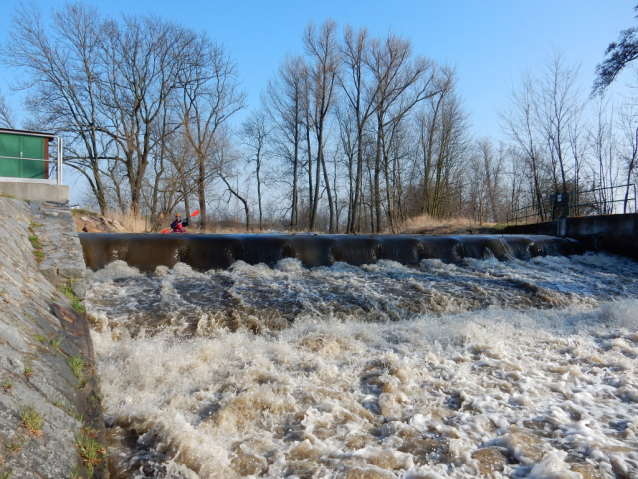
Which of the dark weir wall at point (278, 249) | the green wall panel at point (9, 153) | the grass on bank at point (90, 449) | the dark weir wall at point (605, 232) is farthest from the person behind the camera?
the dark weir wall at point (605, 232)

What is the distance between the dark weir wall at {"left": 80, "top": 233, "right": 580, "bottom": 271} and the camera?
8.69 meters

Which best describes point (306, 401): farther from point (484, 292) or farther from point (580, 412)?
point (484, 292)

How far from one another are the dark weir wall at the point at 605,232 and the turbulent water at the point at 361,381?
630 centimetres

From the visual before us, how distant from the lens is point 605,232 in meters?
12.8

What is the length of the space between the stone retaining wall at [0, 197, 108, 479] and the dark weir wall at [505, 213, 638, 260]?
1392 cm

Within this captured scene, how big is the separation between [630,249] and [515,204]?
2348 centimetres

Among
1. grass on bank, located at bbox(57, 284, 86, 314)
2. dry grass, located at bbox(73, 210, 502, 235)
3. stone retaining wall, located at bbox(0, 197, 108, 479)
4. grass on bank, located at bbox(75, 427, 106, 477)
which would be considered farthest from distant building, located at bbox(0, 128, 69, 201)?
grass on bank, located at bbox(75, 427, 106, 477)

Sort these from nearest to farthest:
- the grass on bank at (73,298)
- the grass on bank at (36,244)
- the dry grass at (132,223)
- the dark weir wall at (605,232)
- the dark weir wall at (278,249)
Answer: the grass on bank at (73,298) → the grass on bank at (36,244) → the dark weir wall at (278,249) → the dark weir wall at (605,232) → the dry grass at (132,223)

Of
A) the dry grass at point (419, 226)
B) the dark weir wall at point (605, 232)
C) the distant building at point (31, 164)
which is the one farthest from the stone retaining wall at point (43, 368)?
the dark weir wall at point (605, 232)

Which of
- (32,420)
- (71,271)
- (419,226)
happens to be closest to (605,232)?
(419,226)

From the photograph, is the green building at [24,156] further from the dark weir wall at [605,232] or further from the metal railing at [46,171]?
the dark weir wall at [605,232]

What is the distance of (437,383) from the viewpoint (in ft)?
12.1

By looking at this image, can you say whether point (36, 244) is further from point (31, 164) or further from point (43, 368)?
point (31, 164)

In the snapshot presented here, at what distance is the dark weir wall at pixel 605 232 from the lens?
39.3 ft
